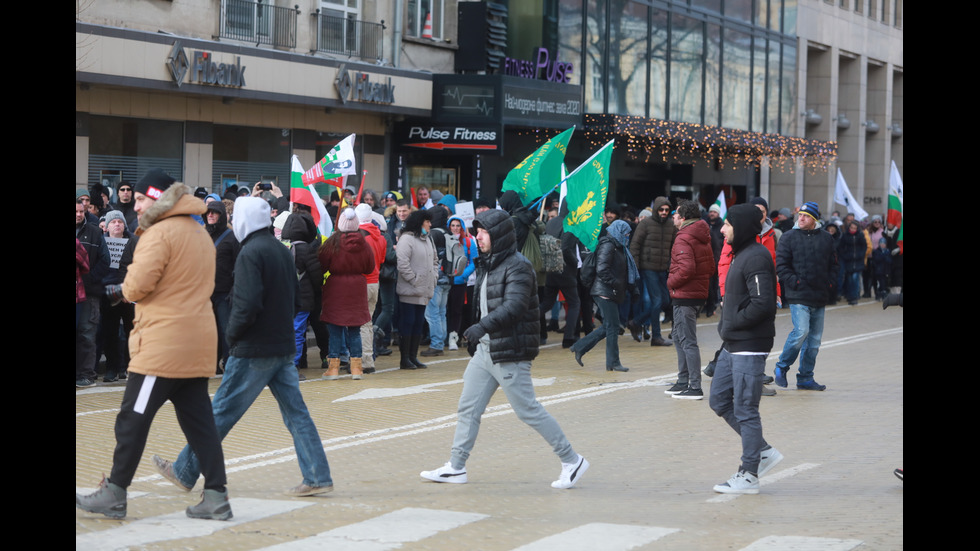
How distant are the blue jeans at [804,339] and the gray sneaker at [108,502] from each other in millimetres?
7522

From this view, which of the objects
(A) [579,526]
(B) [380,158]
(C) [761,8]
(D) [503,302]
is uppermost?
(C) [761,8]

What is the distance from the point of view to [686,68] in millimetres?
34812

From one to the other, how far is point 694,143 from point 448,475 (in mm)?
25950

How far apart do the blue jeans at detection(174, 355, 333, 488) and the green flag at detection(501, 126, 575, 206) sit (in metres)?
8.79

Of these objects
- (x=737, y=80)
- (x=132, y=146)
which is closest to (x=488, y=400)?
(x=132, y=146)

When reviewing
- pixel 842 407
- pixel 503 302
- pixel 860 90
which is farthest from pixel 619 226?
pixel 860 90

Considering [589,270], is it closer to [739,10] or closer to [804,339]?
[804,339]

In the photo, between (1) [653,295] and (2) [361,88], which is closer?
(1) [653,295]

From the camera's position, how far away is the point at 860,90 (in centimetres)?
4734

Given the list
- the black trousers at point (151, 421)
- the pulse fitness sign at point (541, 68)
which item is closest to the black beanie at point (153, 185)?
the black trousers at point (151, 421)

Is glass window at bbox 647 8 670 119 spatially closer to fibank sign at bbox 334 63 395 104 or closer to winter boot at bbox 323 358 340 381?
fibank sign at bbox 334 63 395 104

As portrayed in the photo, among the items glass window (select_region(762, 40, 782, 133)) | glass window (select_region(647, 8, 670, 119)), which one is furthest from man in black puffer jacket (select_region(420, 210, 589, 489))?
glass window (select_region(762, 40, 782, 133))
